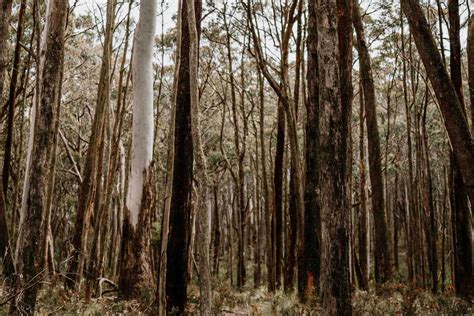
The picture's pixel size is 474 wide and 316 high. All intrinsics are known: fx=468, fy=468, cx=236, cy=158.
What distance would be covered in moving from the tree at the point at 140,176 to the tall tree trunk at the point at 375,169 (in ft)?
13.0

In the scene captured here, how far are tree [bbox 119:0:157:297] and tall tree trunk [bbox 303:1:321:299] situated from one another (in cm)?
255

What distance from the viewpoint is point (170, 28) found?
17516 millimetres

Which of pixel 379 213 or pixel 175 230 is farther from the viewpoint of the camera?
pixel 379 213

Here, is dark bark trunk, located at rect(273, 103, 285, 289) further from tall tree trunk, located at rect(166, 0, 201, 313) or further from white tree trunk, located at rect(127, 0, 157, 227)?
tall tree trunk, located at rect(166, 0, 201, 313)

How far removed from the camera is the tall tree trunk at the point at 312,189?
668cm

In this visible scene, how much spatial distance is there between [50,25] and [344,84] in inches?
124

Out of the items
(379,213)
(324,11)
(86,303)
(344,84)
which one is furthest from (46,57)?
(379,213)

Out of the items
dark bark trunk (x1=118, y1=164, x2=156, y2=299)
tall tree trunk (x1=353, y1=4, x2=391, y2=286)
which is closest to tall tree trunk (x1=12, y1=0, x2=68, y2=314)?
dark bark trunk (x1=118, y1=164, x2=156, y2=299)

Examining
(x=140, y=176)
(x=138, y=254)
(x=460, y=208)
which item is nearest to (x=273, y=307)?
(x=138, y=254)

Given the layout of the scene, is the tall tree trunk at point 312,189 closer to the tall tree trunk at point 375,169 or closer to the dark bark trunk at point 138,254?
the tall tree trunk at point 375,169

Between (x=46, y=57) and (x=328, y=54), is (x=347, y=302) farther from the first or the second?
(x=46, y=57)

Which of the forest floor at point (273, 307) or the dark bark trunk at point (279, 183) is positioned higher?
the dark bark trunk at point (279, 183)

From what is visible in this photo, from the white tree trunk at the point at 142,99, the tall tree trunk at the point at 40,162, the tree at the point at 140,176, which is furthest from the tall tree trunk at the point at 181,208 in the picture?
the tall tree trunk at the point at 40,162

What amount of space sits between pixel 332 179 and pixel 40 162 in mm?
2565
